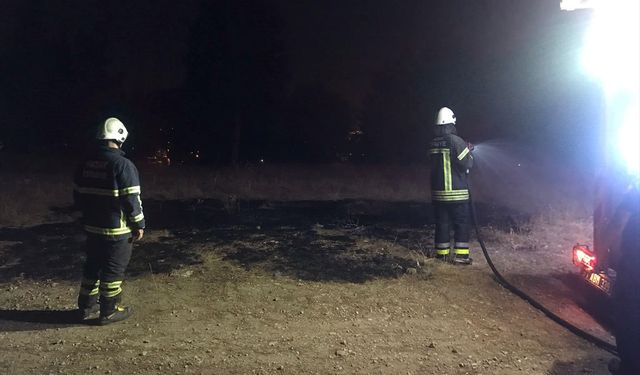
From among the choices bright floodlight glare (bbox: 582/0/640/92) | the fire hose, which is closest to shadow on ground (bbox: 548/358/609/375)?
the fire hose

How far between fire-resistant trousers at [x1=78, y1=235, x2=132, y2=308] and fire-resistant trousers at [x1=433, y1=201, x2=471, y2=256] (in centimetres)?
400

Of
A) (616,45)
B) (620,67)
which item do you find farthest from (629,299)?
(616,45)

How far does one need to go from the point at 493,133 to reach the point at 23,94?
3185cm

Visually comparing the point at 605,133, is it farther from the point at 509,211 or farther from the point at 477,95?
the point at 477,95

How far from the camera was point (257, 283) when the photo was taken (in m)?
5.83

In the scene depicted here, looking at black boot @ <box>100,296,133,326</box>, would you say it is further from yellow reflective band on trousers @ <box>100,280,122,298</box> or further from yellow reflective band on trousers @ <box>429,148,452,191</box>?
yellow reflective band on trousers @ <box>429,148,452,191</box>

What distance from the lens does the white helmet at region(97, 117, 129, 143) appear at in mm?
4582

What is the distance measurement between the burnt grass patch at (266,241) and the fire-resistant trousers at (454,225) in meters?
0.49

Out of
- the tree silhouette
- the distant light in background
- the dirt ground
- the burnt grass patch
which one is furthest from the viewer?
the tree silhouette

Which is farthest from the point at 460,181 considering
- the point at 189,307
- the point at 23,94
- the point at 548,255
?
the point at 23,94

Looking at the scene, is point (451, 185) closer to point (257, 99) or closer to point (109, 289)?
point (109, 289)

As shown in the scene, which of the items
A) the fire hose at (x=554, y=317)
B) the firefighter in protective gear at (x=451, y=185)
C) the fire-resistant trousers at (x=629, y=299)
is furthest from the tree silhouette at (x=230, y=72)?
the fire-resistant trousers at (x=629, y=299)

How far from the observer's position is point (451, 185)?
6.63m

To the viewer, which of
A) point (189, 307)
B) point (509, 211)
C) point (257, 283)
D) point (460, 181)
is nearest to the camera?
point (189, 307)
